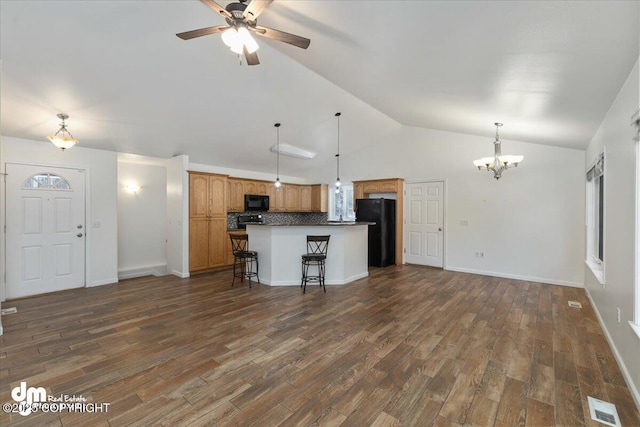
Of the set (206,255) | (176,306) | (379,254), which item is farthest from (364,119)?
(176,306)

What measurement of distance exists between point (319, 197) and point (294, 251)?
3410 millimetres

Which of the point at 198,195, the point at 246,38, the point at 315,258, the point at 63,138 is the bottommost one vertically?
the point at 315,258

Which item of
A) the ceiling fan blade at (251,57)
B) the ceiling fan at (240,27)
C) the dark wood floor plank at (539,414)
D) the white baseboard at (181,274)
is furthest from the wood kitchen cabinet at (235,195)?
the dark wood floor plank at (539,414)

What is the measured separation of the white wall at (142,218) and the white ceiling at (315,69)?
1285 mm

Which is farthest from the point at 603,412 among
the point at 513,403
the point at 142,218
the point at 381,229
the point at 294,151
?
the point at 142,218

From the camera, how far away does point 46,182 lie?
14.9 ft

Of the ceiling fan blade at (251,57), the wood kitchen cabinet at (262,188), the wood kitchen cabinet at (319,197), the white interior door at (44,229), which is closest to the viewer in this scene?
the ceiling fan blade at (251,57)

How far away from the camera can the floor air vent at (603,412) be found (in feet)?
5.84

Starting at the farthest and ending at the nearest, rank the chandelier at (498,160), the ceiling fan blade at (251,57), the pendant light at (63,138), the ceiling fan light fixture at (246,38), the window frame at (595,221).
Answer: the chandelier at (498,160) → the window frame at (595,221) → the pendant light at (63,138) → the ceiling fan blade at (251,57) → the ceiling fan light fixture at (246,38)

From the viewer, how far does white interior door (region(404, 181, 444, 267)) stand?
6.41 metres

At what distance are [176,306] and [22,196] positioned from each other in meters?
3.05

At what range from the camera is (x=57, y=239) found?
15.2 ft

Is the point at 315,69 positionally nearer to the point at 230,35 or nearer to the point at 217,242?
the point at 230,35

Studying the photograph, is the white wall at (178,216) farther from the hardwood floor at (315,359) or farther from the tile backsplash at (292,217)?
the tile backsplash at (292,217)
